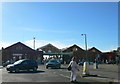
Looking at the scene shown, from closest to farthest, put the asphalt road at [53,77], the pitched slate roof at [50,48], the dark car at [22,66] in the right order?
the asphalt road at [53,77] → the dark car at [22,66] → the pitched slate roof at [50,48]

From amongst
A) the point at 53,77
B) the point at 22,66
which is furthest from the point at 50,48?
the point at 53,77

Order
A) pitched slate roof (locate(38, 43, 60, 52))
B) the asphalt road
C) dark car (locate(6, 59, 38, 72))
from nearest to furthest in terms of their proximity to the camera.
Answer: the asphalt road, dark car (locate(6, 59, 38, 72)), pitched slate roof (locate(38, 43, 60, 52))

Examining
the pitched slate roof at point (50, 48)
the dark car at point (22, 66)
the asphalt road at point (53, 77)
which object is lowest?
the asphalt road at point (53, 77)

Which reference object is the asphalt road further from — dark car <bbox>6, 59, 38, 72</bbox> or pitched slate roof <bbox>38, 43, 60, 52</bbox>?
pitched slate roof <bbox>38, 43, 60, 52</bbox>

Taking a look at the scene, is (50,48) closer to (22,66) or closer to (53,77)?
(22,66)

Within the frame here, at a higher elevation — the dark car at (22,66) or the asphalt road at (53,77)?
the dark car at (22,66)

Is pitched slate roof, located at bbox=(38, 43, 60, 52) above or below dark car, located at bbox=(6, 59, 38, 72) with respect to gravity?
above

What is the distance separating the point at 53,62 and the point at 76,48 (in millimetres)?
61371

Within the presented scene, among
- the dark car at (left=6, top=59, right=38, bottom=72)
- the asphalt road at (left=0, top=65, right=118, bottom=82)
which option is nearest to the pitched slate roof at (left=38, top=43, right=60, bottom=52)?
the dark car at (left=6, top=59, right=38, bottom=72)

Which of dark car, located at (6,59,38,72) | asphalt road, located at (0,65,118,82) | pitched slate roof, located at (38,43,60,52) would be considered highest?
pitched slate roof, located at (38,43,60,52)

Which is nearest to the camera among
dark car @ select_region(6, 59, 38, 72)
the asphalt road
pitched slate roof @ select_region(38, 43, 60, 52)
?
the asphalt road

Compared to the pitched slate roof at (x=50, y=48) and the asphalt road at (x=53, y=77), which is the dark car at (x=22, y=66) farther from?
the pitched slate roof at (x=50, y=48)

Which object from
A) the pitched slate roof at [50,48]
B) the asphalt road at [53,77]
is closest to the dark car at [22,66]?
the asphalt road at [53,77]

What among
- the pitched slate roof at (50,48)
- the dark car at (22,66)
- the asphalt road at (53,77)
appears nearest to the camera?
the asphalt road at (53,77)
